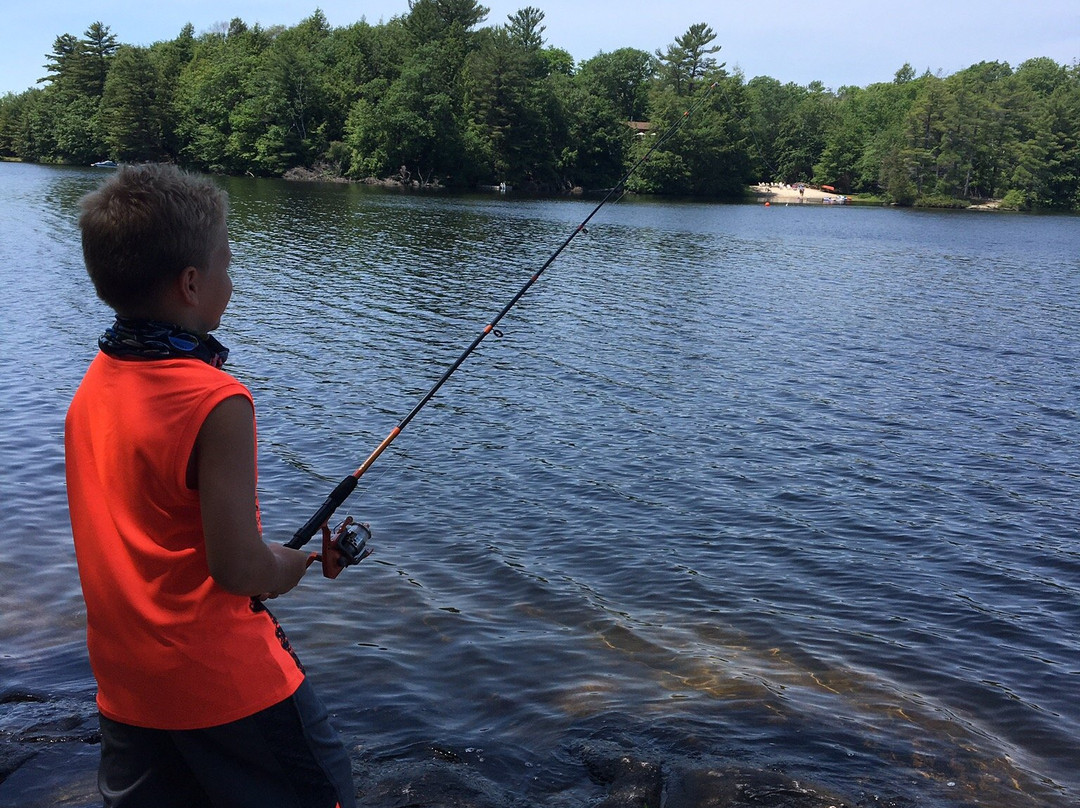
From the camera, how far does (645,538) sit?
366 inches

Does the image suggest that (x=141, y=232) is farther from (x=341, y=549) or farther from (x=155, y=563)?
(x=341, y=549)

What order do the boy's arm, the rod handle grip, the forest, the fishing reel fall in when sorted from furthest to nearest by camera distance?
the forest → the rod handle grip → the fishing reel → the boy's arm

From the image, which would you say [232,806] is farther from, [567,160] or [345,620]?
[567,160]

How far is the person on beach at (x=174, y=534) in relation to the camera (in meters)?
2.03

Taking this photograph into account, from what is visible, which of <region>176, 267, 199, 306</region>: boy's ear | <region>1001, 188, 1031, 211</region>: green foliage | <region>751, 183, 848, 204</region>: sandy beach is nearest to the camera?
<region>176, 267, 199, 306</region>: boy's ear

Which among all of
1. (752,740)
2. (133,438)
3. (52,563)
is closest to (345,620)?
(52,563)

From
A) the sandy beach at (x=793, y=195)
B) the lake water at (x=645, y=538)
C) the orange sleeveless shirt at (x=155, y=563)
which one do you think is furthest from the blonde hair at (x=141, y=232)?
the sandy beach at (x=793, y=195)

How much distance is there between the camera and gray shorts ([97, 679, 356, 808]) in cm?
220

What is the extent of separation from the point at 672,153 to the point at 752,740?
93.8 m

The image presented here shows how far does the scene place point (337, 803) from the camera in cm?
Answer: 237

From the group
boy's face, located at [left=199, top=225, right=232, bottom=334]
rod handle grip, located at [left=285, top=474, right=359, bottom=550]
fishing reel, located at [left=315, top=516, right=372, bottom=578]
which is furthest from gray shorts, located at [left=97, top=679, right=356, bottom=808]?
boy's face, located at [left=199, top=225, right=232, bottom=334]

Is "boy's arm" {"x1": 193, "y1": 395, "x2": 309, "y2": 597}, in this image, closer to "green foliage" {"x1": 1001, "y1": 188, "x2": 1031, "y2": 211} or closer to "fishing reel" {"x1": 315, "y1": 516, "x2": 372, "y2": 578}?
"fishing reel" {"x1": 315, "y1": 516, "x2": 372, "y2": 578}

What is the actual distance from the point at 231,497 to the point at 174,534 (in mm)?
189

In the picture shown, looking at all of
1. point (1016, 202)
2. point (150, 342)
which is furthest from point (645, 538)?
point (1016, 202)
